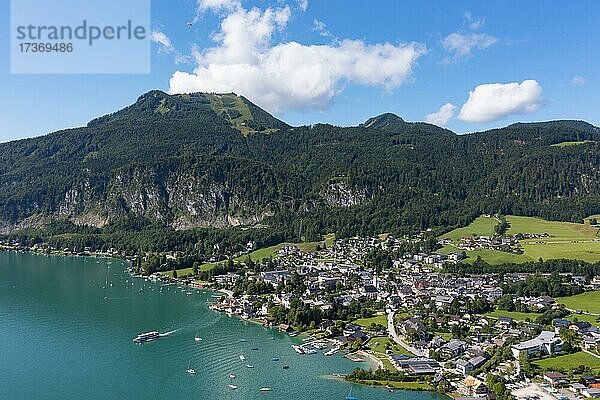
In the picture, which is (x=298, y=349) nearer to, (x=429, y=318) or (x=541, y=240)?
(x=429, y=318)

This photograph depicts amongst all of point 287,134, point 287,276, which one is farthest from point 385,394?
point 287,134

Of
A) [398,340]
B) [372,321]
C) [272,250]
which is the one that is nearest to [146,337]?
[372,321]

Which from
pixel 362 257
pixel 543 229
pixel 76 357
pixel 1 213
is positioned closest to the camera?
pixel 76 357

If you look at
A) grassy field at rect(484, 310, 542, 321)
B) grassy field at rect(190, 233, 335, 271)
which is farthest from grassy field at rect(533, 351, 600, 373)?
grassy field at rect(190, 233, 335, 271)

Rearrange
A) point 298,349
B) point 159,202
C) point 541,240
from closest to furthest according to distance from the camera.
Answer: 1. point 298,349
2. point 541,240
3. point 159,202

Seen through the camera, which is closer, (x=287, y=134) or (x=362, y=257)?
(x=362, y=257)

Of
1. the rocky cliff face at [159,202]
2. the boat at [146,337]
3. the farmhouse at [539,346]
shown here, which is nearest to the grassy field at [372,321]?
the farmhouse at [539,346]

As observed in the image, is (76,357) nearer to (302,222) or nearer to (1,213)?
(302,222)
